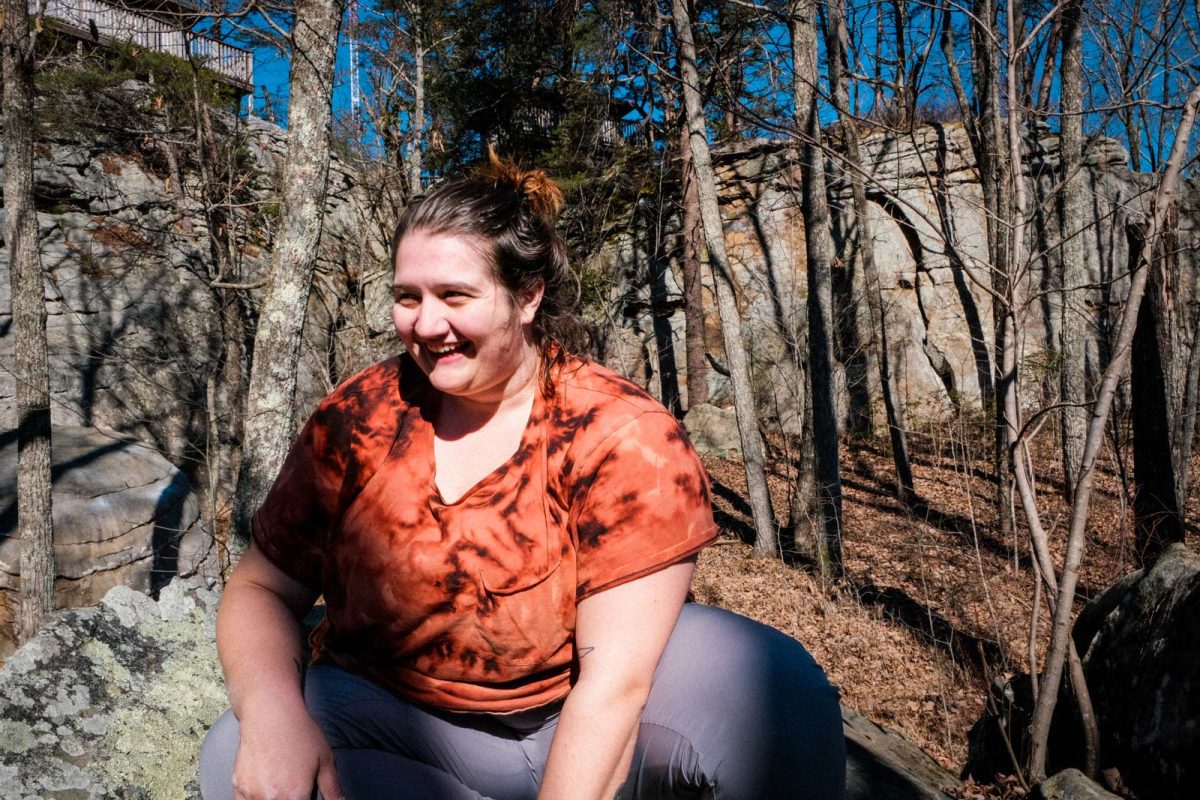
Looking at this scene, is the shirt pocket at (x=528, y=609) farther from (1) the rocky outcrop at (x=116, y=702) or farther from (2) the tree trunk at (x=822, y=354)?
(2) the tree trunk at (x=822, y=354)

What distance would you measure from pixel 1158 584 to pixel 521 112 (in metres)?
12.2

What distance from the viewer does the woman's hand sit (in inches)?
46.7

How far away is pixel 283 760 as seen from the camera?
1200mm

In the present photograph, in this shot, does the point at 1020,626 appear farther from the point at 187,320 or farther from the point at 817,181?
the point at 187,320

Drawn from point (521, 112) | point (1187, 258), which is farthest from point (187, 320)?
point (1187, 258)

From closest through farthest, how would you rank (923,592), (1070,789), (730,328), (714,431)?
(1070,789) < (923,592) < (730,328) < (714,431)

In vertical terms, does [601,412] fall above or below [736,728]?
above

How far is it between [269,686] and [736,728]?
770mm

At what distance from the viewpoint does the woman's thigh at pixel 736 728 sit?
1303 millimetres

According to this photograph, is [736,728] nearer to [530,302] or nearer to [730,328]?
[530,302]

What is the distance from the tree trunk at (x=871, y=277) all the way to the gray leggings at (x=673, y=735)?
6986 millimetres

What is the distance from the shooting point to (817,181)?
26.0 ft

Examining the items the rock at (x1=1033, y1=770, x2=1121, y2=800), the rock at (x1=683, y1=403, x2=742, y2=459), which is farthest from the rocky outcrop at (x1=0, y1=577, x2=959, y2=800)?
the rock at (x1=683, y1=403, x2=742, y2=459)

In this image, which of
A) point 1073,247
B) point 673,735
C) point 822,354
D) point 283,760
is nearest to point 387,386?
point 283,760
